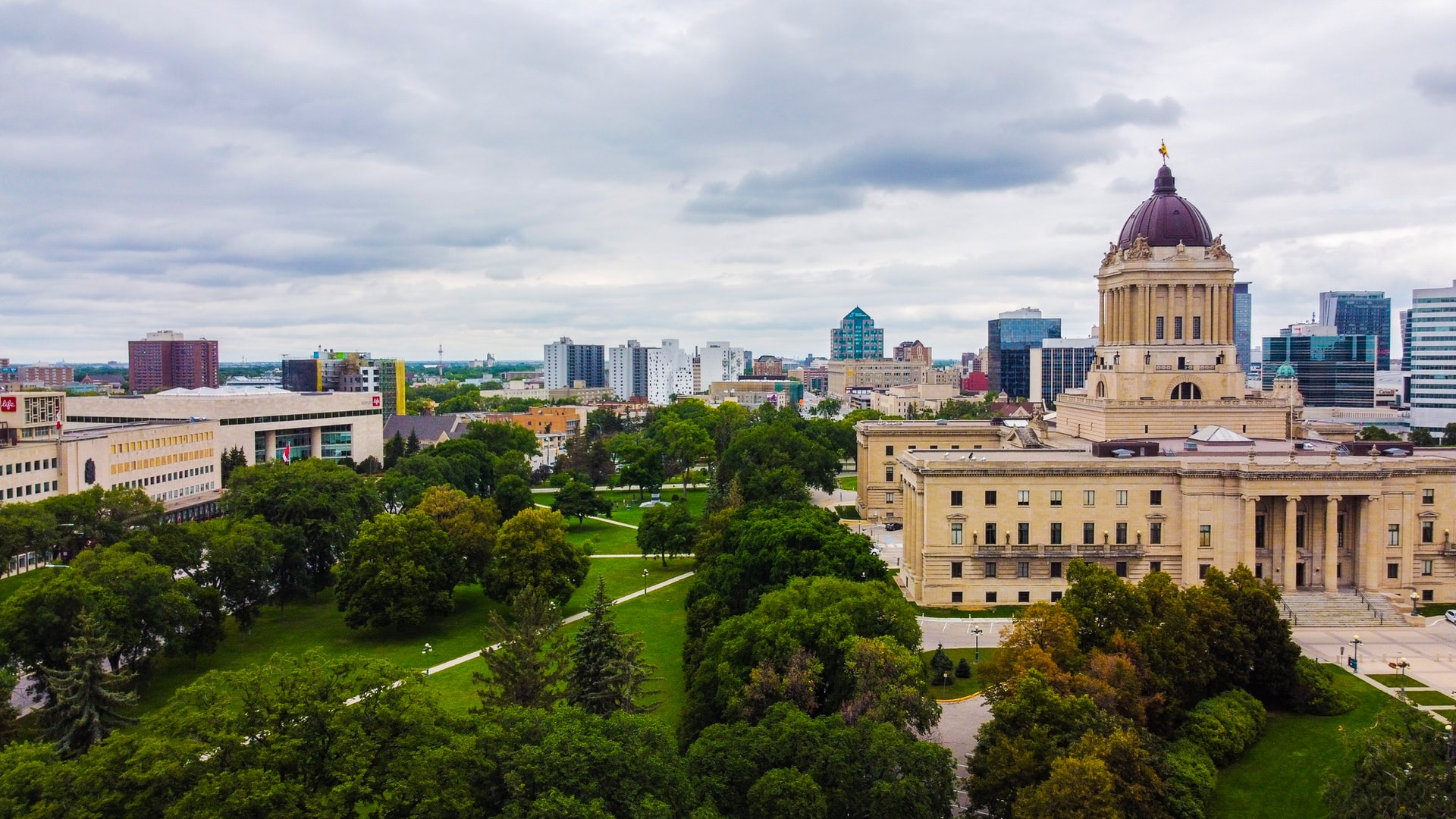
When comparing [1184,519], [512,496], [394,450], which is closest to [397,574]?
[512,496]

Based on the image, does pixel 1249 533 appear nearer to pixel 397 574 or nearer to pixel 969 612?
pixel 969 612

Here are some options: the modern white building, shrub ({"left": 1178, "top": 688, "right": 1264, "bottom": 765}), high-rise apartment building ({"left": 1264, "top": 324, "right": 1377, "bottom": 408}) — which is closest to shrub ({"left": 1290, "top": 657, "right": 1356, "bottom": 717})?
shrub ({"left": 1178, "top": 688, "right": 1264, "bottom": 765})

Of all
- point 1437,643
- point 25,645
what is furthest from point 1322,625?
point 25,645

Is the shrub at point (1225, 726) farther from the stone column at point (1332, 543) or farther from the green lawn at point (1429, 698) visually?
the stone column at point (1332, 543)

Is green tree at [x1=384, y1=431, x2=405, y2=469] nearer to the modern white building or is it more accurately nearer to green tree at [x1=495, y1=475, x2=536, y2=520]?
green tree at [x1=495, y1=475, x2=536, y2=520]

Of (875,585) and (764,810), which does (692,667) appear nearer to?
(875,585)

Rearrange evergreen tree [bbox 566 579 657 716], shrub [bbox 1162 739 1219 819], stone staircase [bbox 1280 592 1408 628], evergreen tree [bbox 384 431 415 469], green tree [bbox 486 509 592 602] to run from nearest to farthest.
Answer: shrub [bbox 1162 739 1219 819] < evergreen tree [bbox 566 579 657 716] < stone staircase [bbox 1280 592 1408 628] < green tree [bbox 486 509 592 602] < evergreen tree [bbox 384 431 415 469]

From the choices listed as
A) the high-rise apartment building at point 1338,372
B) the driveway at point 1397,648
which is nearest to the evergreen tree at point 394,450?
the driveway at point 1397,648
